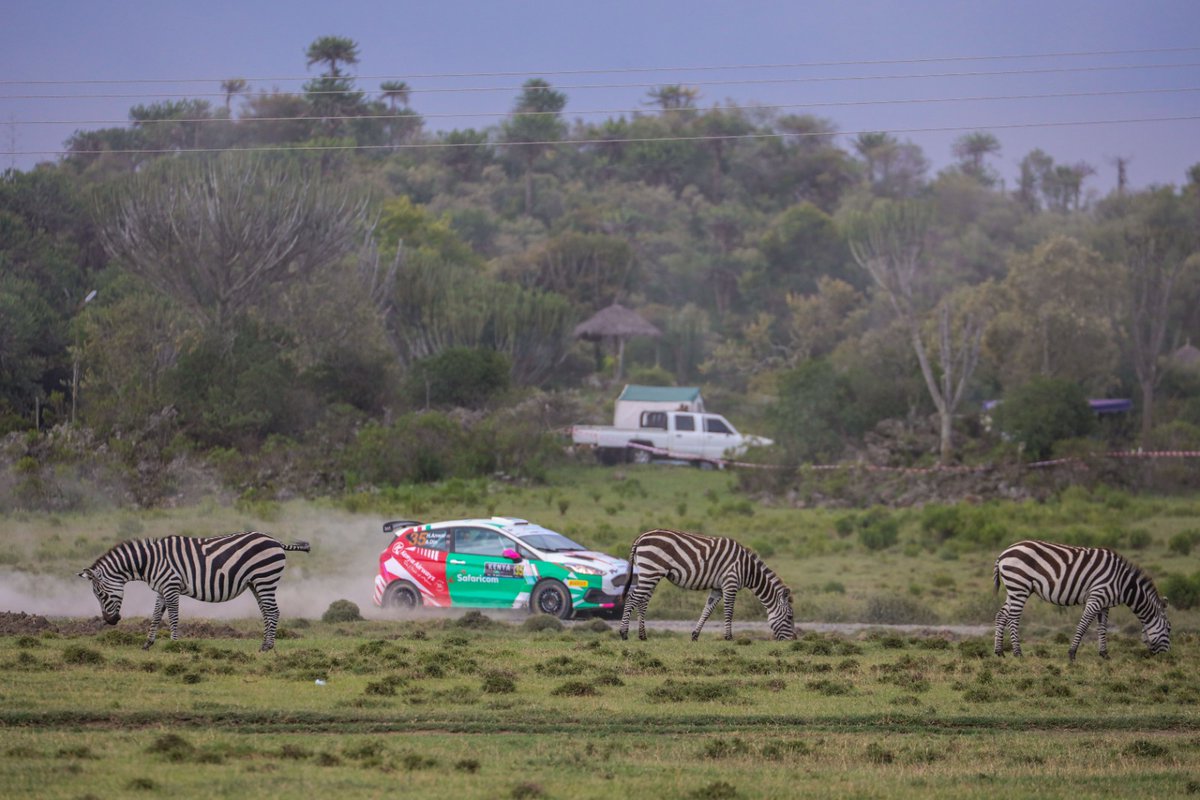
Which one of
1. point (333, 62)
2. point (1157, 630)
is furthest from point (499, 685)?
point (333, 62)

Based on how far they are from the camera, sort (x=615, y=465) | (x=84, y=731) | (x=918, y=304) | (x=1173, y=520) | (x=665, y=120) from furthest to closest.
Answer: (x=665, y=120), (x=918, y=304), (x=615, y=465), (x=1173, y=520), (x=84, y=731)

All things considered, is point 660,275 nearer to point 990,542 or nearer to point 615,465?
point 615,465

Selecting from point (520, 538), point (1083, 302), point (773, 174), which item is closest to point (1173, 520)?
point (520, 538)

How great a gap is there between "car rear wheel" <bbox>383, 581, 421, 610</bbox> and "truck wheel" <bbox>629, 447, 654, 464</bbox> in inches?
1033

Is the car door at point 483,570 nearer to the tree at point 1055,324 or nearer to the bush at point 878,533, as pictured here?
the bush at point 878,533

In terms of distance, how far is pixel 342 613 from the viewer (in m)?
23.4

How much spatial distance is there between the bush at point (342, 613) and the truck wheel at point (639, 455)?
1071 inches

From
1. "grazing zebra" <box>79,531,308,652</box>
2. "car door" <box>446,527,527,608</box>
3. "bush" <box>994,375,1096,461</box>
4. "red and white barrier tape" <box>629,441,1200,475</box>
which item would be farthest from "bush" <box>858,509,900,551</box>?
"grazing zebra" <box>79,531,308,652</box>

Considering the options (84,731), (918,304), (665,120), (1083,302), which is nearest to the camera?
(84,731)

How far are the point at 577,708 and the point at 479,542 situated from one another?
29.6 feet

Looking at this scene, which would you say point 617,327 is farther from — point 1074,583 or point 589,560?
point 1074,583

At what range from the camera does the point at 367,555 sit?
31.5 metres

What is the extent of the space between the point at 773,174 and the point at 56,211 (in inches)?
3081

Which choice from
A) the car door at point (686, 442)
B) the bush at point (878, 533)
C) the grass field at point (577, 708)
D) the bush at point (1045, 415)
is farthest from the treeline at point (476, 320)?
the grass field at point (577, 708)
